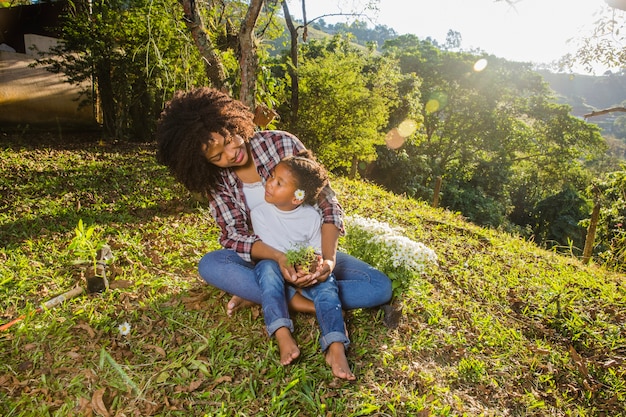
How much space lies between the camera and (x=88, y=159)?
6.46m

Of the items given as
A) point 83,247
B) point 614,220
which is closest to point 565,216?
point 614,220

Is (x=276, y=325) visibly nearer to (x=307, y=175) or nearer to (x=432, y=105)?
(x=307, y=175)

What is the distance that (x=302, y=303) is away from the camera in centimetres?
255

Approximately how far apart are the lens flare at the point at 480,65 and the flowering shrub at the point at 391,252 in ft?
74.4

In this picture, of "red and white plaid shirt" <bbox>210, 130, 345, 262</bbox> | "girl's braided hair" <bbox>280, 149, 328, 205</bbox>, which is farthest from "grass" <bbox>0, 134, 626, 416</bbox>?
"girl's braided hair" <bbox>280, 149, 328, 205</bbox>

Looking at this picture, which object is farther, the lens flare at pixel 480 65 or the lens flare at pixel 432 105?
the lens flare at pixel 432 105

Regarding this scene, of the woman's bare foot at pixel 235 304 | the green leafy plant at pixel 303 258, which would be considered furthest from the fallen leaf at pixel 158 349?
the green leafy plant at pixel 303 258

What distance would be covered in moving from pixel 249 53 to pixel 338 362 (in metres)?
3.54

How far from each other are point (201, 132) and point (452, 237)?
4.00 m

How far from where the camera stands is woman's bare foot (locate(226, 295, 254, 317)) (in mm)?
2680

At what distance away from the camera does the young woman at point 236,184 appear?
2408 mm

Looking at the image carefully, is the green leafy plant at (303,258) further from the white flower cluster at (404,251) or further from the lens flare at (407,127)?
the lens flare at (407,127)

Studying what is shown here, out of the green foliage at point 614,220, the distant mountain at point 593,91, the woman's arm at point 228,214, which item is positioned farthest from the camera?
the distant mountain at point 593,91

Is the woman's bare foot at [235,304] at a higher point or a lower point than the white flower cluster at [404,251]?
lower
